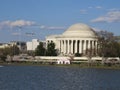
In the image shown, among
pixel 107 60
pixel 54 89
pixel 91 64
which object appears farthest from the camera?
pixel 107 60

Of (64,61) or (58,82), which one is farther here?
(64,61)

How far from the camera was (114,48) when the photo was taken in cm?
18950

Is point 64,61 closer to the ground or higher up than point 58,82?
higher up

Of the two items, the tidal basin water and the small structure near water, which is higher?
the small structure near water

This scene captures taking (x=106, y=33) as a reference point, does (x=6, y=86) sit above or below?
below

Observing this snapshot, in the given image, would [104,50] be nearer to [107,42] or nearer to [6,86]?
[107,42]

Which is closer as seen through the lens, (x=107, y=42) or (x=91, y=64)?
(x=91, y=64)

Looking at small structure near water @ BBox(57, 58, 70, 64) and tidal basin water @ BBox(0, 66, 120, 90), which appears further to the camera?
small structure near water @ BBox(57, 58, 70, 64)

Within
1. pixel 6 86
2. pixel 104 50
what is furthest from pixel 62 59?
pixel 6 86

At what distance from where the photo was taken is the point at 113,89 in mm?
70500

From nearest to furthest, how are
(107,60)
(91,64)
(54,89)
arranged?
(54,89), (91,64), (107,60)

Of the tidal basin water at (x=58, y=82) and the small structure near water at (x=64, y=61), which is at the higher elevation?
the small structure near water at (x=64, y=61)

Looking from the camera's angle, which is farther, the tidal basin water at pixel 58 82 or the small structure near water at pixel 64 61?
the small structure near water at pixel 64 61

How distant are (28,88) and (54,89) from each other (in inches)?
156
